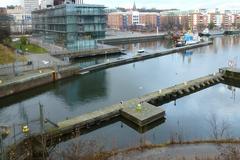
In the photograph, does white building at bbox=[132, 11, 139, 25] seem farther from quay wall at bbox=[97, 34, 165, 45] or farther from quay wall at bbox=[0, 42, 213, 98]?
quay wall at bbox=[0, 42, 213, 98]

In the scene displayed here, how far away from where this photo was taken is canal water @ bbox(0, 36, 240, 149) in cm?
2364

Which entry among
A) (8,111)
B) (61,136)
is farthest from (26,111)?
(61,136)

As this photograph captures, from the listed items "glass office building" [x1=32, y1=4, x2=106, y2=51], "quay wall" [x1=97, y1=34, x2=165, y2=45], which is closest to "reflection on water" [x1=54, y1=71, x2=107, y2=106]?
"glass office building" [x1=32, y1=4, x2=106, y2=51]

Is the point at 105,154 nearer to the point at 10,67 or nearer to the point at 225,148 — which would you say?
the point at 225,148

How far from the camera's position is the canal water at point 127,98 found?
23.6 metres

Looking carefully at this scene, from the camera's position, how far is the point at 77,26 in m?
68.2

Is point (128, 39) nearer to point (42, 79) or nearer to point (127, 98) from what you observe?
point (42, 79)

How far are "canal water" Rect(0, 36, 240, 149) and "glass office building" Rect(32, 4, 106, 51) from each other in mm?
16859

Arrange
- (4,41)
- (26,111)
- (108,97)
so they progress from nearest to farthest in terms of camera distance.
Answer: (26,111), (108,97), (4,41)

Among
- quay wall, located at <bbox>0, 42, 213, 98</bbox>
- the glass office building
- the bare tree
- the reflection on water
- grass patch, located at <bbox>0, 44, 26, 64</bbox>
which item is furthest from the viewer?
the glass office building

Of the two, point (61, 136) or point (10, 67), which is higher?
point (10, 67)

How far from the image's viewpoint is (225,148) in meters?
17.8

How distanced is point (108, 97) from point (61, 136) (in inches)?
461

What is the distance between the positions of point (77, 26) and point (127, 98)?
3994cm
